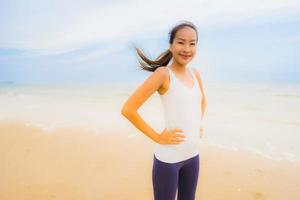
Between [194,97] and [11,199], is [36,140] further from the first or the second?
[194,97]

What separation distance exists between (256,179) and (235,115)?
207 inches

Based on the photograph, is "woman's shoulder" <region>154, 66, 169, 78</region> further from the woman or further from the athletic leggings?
the athletic leggings

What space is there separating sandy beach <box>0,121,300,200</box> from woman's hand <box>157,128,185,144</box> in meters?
1.91

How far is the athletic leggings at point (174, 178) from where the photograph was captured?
6.25 ft

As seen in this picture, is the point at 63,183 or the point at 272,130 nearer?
the point at 63,183

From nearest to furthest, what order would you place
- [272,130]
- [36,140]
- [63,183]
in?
1. [63,183]
2. [36,140]
3. [272,130]

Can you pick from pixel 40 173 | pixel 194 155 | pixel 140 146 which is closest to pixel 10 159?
pixel 40 173

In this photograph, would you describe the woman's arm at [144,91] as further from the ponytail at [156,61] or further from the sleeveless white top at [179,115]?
the ponytail at [156,61]

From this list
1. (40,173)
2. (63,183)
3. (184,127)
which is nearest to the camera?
(184,127)

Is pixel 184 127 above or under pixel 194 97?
under

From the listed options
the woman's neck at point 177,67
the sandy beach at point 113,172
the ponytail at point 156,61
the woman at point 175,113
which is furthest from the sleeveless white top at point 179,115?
the sandy beach at point 113,172

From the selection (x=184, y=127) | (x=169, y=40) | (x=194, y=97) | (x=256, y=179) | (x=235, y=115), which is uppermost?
(x=169, y=40)

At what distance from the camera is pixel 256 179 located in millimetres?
3859

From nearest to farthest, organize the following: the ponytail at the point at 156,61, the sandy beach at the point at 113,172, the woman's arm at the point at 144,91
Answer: the woman's arm at the point at 144,91
the ponytail at the point at 156,61
the sandy beach at the point at 113,172
